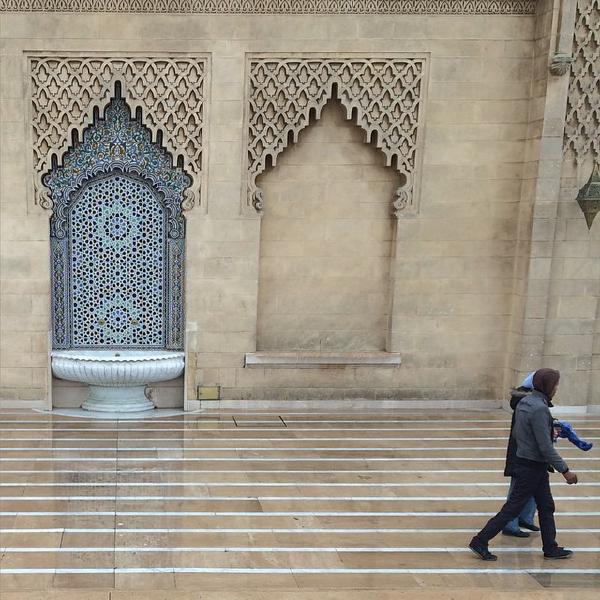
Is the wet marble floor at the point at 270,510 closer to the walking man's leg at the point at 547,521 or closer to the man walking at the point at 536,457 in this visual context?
the walking man's leg at the point at 547,521

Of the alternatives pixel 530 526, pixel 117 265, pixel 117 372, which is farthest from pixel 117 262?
pixel 530 526

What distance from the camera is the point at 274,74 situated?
704 centimetres

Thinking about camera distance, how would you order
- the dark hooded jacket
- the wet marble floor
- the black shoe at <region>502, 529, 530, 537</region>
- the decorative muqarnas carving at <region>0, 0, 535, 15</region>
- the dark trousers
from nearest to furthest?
the wet marble floor, the dark trousers, the dark hooded jacket, the black shoe at <region>502, 529, 530, 537</region>, the decorative muqarnas carving at <region>0, 0, 535, 15</region>

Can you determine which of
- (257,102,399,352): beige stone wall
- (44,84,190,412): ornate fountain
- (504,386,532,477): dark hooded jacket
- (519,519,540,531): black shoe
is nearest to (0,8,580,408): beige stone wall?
(257,102,399,352): beige stone wall

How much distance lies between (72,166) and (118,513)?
3.70 m

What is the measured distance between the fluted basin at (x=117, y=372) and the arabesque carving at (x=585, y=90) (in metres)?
4.52

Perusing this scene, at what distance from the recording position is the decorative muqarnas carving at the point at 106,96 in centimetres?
688

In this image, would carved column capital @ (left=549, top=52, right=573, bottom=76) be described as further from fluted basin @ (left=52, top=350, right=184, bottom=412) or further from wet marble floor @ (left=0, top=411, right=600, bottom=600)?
fluted basin @ (left=52, top=350, right=184, bottom=412)

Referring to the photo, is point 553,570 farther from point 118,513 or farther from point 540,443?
point 118,513

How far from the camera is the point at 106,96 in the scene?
6918 millimetres

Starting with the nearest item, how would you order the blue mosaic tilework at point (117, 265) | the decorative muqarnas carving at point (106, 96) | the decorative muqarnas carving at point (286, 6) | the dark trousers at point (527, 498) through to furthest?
the dark trousers at point (527, 498) < the decorative muqarnas carving at point (286, 6) < the decorative muqarnas carving at point (106, 96) < the blue mosaic tilework at point (117, 265)

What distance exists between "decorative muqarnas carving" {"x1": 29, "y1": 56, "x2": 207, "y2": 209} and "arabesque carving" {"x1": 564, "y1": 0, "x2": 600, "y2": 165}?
364 cm

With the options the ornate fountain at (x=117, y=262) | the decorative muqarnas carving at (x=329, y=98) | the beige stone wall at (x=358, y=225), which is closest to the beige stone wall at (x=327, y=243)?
the beige stone wall at (x=358, y=225)

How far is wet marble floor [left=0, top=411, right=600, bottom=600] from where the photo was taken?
13.1 ft
